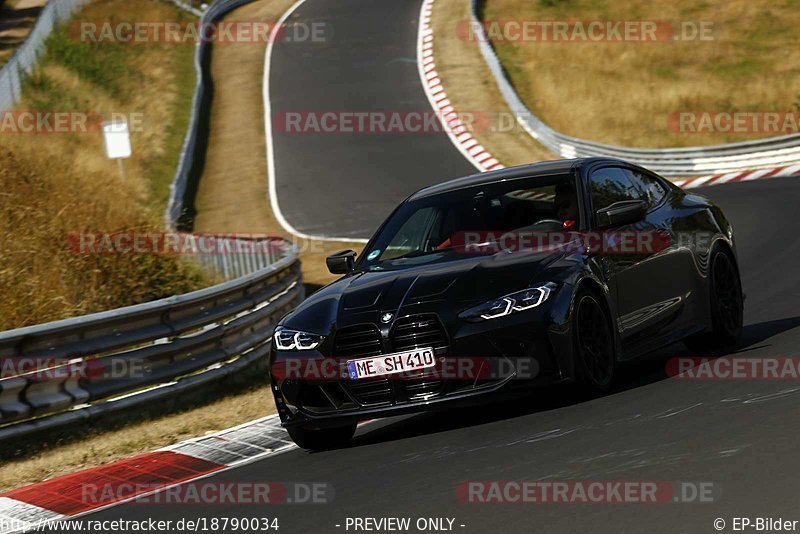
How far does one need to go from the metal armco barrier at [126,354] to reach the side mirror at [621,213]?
3.80 metres

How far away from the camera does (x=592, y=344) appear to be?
25.3 ft

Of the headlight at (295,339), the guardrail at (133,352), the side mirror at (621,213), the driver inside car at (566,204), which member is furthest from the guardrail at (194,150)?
the side mirror at (621,213)

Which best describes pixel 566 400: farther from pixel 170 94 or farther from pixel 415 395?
pixel 170 94

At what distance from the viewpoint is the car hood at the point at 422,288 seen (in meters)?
7.36

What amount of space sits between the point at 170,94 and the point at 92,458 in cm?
3029

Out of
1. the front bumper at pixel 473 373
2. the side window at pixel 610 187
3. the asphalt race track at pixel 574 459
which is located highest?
the side window at pixel 610 187

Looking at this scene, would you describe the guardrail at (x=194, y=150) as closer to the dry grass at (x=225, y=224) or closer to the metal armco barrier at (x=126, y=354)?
the dry grass at (x=225, y=224)

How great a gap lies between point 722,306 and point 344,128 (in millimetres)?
25204

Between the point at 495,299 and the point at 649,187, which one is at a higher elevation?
the point at 649,187
